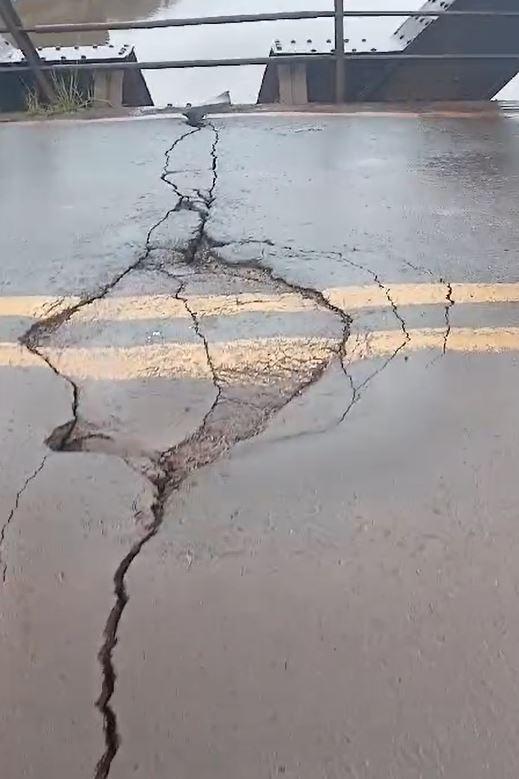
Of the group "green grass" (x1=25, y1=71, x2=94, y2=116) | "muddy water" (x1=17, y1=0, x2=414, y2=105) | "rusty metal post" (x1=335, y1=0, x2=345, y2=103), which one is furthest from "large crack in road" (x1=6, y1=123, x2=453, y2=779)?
"muddy water" (x1=17, y1=0, x2=414, y2=105)

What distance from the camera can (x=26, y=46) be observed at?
5914 millimetres

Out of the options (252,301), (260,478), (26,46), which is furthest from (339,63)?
(260,478)

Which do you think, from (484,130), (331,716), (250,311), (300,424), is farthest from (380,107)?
(331,716)

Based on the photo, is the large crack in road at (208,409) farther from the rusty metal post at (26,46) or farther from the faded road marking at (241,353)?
the rusty metal post at (26,46)

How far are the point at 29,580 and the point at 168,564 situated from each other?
419 millimetres

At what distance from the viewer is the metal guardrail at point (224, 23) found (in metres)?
5.64

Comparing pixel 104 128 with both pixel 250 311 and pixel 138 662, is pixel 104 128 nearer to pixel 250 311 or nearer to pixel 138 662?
pixel 250 311

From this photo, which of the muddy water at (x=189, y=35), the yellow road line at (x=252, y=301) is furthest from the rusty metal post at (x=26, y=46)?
the yellow road line at (x=252, y=301)

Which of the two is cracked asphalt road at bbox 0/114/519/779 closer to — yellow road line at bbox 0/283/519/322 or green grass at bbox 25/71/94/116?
yellow road line at bbox 0/283/519/322

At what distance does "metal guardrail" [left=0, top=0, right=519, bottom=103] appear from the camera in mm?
5641

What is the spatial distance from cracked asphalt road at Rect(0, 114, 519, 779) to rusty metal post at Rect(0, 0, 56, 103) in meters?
1.80

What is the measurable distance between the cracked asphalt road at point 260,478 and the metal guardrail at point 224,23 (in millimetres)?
1677

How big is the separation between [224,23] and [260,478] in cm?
416

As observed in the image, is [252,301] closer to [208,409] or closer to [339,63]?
[208,409]
